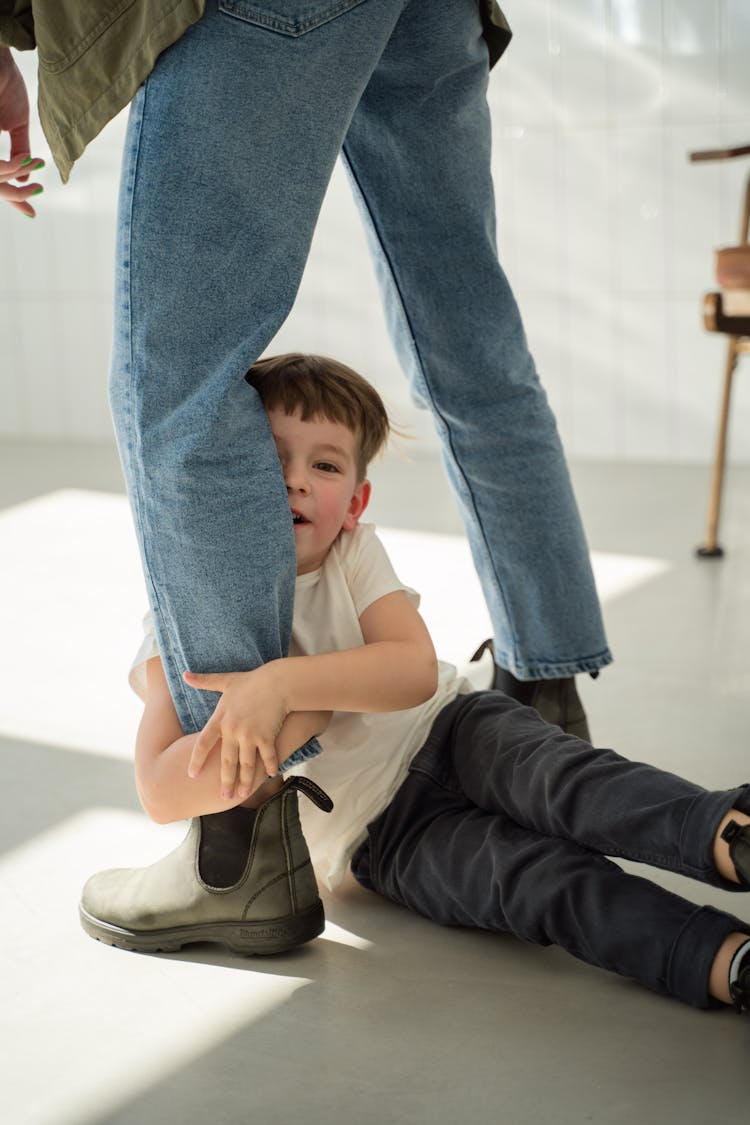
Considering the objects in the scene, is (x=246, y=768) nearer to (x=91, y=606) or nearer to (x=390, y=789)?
(x=390, y=789)

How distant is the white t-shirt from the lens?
4.07 feet

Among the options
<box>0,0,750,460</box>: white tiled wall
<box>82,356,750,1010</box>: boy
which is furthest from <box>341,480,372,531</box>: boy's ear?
<box>0,0,750,460</box>: white tiled wall

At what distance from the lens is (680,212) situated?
120 inches

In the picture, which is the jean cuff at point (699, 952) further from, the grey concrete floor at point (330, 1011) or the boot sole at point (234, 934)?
the boot sole at point (234, 934)

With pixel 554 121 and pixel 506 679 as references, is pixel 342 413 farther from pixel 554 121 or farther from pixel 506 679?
pixel 554 121

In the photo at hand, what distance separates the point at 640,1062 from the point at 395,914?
0.31 metres

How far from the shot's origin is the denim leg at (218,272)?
38.4 inches

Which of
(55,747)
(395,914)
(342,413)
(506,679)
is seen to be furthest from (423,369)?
(55,747)

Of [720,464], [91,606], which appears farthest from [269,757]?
[720,464]

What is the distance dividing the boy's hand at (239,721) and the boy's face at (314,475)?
18 cm

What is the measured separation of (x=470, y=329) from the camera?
137 cm

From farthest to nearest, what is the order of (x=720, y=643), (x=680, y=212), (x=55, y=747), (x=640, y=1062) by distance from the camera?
(x=680, y=212), (x=720, y=643), (x=55, y=747), (x=640, y=1062)

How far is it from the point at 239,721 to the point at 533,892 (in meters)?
0.27

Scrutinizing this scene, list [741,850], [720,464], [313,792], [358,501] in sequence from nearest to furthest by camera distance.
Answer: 1. [741,850]
2. [313,792]
3. [358,501]
4. [720,464]
